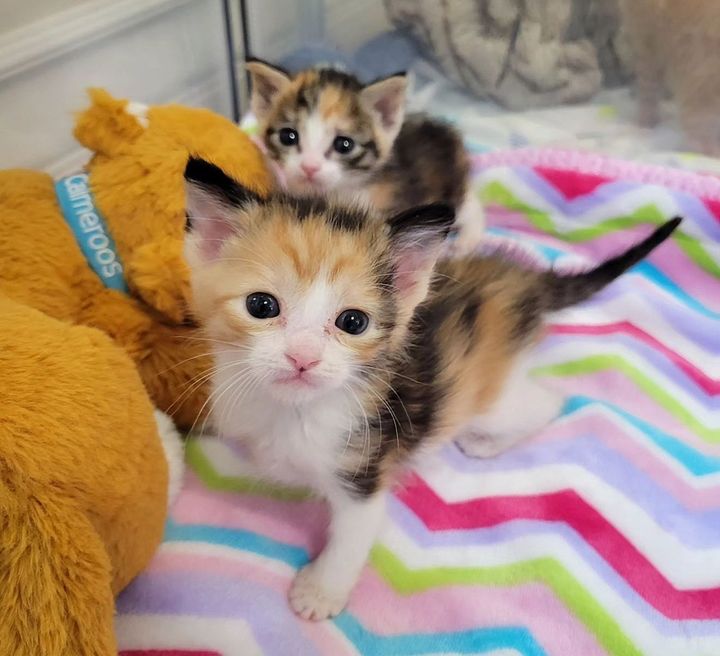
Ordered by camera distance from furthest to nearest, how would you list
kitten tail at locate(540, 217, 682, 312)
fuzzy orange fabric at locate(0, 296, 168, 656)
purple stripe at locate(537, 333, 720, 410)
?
purple stripe at locate(537, 333, 720, 410)
kitten tail at locate(540, 217, 682, 312)
fuzzy orange fabric at locate(0, 296, 168, 656)

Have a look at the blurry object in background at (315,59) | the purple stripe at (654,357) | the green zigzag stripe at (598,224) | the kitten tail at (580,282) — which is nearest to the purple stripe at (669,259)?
the green zigzag stripe at (598,224)

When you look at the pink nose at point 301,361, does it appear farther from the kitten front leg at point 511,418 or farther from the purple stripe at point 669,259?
the purple stripe at point 669,259

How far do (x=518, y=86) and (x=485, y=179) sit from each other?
452 millimetres

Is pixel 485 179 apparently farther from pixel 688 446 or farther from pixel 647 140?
pixel 688 446

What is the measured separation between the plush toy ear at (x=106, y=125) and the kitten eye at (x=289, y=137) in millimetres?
386

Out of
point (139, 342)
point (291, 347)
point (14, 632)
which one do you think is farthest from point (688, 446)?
point (14, 632)

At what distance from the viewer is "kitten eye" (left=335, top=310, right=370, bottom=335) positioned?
80 centimetres

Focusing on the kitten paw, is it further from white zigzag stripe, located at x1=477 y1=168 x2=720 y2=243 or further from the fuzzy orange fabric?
white zigzag stripe, located at x1=477 y1=168 x2=720 y2=243

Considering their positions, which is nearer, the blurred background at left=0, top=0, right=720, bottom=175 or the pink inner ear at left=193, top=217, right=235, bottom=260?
the pink inner ear at left=193, top=217, right=235, bottom=260

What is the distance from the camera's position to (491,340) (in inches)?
43.5

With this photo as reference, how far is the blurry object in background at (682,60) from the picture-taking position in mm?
1739

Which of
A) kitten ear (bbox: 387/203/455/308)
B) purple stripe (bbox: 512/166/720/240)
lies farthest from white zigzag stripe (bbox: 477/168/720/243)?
kitten ear (bbox: 387/203/455/308)

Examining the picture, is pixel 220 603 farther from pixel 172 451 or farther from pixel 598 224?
pixel 598 224

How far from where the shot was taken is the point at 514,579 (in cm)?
101
